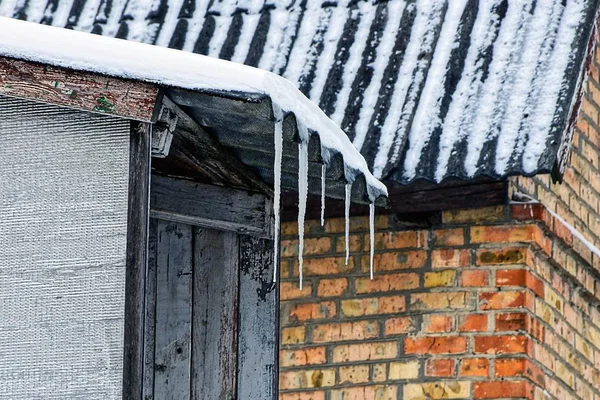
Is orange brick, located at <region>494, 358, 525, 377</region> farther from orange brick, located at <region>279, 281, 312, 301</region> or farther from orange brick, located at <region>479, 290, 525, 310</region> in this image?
orange brick, located at <region>279, 281, 312, 301</region>

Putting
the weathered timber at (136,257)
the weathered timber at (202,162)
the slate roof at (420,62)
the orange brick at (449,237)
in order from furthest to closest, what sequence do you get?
the orange brick at (449,237)
the slate roof at (420,62)
the weathered timber at (202,162)
the weathered timber at (136,257)

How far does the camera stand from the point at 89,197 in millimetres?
3887

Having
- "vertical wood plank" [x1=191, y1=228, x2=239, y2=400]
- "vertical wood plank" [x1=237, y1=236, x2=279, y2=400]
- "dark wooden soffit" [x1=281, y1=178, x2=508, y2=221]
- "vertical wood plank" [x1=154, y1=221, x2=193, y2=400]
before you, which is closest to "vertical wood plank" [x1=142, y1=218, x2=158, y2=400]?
"vertical wood plank" [x1=154, y1=221, x2=193, y2=400]

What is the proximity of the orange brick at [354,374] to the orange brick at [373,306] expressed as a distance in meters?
0.21

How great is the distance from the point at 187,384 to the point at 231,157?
0.70 m

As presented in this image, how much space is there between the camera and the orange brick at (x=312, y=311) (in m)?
6.30

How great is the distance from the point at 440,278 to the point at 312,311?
1.80 ft

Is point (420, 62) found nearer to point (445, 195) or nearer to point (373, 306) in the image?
point (445, 195)

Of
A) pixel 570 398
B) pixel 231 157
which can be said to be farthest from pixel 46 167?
pixel 570 398

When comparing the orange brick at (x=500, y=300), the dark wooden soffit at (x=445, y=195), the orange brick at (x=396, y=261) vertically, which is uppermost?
the dark wooden soffit at (x=445, y=195)

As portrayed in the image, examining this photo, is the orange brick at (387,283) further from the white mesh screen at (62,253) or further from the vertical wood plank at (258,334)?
the white mesh screen at (62,253)

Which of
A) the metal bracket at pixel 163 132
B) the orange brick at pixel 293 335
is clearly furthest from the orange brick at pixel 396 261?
the metal bracket at pixel 163 132

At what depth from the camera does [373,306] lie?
245 inches

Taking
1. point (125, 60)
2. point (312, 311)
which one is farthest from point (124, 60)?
point (312, 311)
